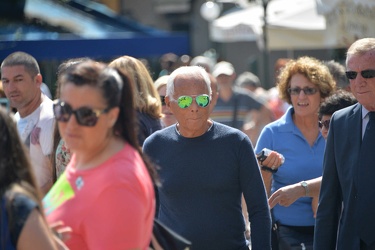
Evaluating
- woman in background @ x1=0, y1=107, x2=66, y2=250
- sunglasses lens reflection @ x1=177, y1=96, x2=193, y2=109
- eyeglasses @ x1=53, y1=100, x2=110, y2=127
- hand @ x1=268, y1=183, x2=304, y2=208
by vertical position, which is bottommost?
hand @ x1=268, y1=183, x2=304, y2=208

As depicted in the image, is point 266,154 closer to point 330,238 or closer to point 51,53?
point 330,238

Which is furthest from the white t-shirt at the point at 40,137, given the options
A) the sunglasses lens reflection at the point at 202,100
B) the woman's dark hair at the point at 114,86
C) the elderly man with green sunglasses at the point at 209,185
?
the woman's dark hair at the point at 114,86

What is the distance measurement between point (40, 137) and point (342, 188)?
234 cm

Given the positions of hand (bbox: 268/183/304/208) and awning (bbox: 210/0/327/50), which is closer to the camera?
hand (bbox: 268/183/304/208)

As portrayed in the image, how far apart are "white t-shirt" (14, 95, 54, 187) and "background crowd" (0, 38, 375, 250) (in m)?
0.01

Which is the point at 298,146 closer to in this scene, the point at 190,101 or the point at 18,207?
the point at 190,101

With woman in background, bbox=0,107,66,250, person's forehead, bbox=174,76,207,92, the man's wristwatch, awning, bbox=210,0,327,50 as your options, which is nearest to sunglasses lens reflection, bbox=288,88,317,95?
the man's wristwatch

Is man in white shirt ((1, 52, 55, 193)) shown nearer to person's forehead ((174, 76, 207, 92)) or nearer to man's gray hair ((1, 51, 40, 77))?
man's gray hair ((1, 51, 40, 77))

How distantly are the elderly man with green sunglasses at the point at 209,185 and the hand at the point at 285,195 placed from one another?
2.13 feet

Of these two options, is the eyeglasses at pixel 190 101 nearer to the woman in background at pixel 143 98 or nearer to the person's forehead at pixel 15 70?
the woman in background at pixel 143 98

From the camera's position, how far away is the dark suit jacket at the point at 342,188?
5.19m

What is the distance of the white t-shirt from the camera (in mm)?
6402

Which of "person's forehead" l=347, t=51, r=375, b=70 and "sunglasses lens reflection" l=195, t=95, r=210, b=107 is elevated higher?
"person's forehead" l=347, t=51, r=375, b=70

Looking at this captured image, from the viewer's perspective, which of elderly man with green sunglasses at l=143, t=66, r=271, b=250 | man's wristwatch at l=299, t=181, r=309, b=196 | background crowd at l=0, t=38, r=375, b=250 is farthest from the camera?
man's wristwatch at l=299, t=181, r=309, b=196
